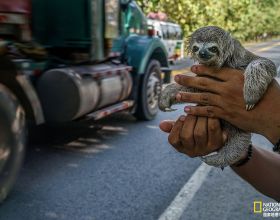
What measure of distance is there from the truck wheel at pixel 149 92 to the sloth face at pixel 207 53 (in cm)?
589

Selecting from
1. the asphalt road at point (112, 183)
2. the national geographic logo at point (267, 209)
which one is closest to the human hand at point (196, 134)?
the asphalt road at point (112, 183)

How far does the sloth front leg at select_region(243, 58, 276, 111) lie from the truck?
2987 millimetres

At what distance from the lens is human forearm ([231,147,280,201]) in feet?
7.20

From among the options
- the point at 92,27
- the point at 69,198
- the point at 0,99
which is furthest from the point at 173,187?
the point at 92,27

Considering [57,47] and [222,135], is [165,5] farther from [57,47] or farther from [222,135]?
[222,135]

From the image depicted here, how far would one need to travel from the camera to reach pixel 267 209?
4184 millimetres

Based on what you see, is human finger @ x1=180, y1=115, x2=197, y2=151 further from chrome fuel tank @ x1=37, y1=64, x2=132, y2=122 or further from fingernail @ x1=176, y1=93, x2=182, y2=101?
chrome fuel tank @ x1=37, y1=64, x2=132, y2=122

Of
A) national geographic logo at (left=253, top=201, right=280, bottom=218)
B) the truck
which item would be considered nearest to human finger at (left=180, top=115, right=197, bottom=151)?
national geographic logo at (left=253, top=201, right=280, bottom=218)

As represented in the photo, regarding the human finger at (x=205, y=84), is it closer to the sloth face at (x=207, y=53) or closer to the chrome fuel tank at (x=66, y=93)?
the sloth face at (x=207, y=53)

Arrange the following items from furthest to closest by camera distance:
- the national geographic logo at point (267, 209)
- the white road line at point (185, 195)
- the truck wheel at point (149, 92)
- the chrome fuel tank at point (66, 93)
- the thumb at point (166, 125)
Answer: the truck wheel at point (149, 92), the chrome fuel tank at point (66, 93), the national geographic logo at point (267, 209), the white road line at point (185, 195), the thumb at point (166, 125)

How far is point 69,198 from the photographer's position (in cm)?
431

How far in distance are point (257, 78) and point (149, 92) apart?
645 centimetres

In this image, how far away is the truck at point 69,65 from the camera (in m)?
4.48

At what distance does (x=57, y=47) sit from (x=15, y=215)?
3079 mm
